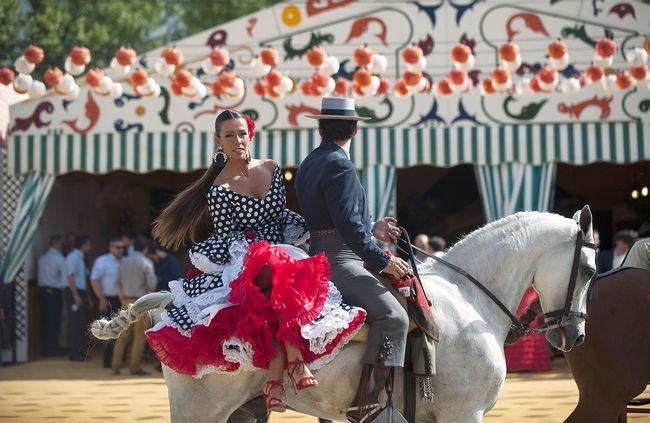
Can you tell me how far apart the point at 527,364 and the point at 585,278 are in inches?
313

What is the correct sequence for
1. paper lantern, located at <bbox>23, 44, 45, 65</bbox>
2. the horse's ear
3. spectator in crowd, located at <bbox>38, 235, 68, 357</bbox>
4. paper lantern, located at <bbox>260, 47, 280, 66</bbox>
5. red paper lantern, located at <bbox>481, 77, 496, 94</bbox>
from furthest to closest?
spectator in crowd, located at <bbox>38, 235, 68, 357</bbox> → red paper lantern, located at <bbox>481, 77, 496, 94</bbox> → paper lantern, located at <bbox>260, 47, 280, 66</bbox> → paper lantern, located at <bbox>23, 44, 45, 65</bbox> → the horse's ear

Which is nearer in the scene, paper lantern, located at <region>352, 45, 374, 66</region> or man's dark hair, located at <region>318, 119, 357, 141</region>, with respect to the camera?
man's dark hair, located at <region>318, 119, 357, 141</region>

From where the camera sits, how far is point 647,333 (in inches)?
259

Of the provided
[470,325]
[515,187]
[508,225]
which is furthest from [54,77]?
[470,325]

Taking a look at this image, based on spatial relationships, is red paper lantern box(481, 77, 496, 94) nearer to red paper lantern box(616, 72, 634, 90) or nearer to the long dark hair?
red paper lantern box(616, 72, 634, 90)

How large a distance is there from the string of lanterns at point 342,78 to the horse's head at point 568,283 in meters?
7.11

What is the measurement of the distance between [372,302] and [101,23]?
31.5 metres

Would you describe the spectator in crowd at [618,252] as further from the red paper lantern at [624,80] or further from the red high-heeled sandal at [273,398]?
the red high-heeled sandal at [273,398]

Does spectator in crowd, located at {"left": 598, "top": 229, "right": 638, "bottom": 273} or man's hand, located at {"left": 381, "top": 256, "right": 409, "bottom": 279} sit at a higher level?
man's hand, located at {"left": 381, "top": 256, "right": 409, "bottom": 279}

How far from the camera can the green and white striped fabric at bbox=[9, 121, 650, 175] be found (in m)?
13.2

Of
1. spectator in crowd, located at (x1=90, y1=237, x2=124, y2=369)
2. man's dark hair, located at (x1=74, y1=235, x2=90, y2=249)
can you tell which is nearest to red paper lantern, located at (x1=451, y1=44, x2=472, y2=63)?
spectator in crowd, located at (x1=90, y1=237, x2=124, y2=369)

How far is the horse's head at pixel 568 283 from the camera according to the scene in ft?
17.3

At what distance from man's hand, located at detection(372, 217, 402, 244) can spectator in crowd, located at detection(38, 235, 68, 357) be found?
10.9m

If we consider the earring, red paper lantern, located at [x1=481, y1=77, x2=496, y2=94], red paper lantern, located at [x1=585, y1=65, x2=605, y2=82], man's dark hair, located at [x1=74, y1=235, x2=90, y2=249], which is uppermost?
red paper lantern, located at [x1=585, y1=65, x2=605, y2=82]
